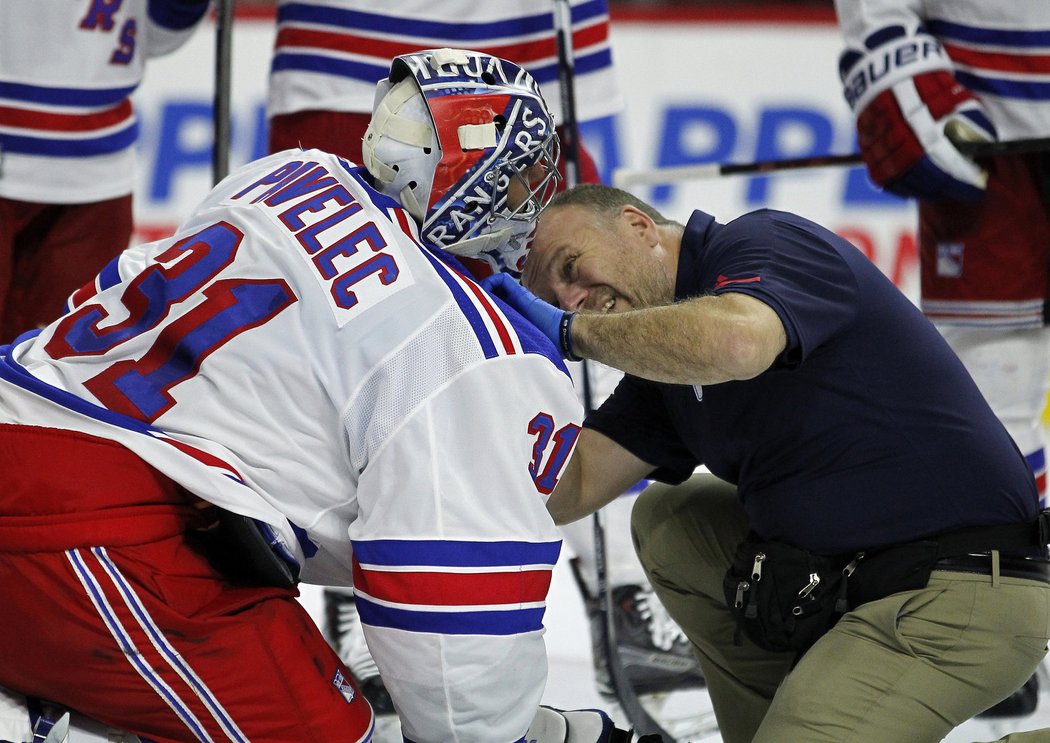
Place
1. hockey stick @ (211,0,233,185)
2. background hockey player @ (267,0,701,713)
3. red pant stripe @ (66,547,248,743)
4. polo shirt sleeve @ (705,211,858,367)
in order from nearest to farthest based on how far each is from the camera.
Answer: red pant stripe @ (66,547,248,743), polo shirt sleeve @ (705,211,858,367), background hockey player @ (267,0,701,713), hockey stick @ (211,0,233,185)

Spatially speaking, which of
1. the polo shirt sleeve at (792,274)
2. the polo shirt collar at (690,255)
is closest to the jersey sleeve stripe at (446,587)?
the polo shirt sleeve at (792,274)

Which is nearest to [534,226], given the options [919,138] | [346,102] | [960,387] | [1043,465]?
[960,387]

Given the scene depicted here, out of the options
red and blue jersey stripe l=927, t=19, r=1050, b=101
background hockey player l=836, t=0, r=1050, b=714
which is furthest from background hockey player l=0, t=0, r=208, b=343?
red and blue jersey stripe l=927, t=19, r=1050, b=101

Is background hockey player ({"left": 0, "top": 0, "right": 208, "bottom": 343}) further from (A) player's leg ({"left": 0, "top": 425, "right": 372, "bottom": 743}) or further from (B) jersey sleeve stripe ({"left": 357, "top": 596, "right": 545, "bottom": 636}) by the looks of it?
(B) jersey sleeve stripe ({"left": 357, "top": 596, "right": 545, "bottom": 636})

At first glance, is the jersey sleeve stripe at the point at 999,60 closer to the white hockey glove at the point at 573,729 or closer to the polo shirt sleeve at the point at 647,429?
the polo shirt sleeve at the point at 647,429

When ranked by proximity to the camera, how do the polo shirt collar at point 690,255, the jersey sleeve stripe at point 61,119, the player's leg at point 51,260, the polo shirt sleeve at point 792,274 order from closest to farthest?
the polo shirt sleeve at point 792,274 → the polo shirt collar at point 690,255 → the jersey sleeve stripe at point 61,119 → the player's leg at point 51,260

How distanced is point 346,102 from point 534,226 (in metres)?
1.04

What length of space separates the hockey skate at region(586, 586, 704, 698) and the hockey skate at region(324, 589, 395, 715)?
1.31 ft

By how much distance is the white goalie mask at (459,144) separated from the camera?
1.58 metres

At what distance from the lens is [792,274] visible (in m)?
1.74

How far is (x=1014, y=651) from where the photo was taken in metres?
1.79

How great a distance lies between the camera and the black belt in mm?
1801

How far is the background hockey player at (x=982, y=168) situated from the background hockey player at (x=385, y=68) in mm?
634

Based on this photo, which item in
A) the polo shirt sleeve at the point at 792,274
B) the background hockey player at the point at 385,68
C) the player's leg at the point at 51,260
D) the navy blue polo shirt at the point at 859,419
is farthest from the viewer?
the player's leg at the point at 51,260
